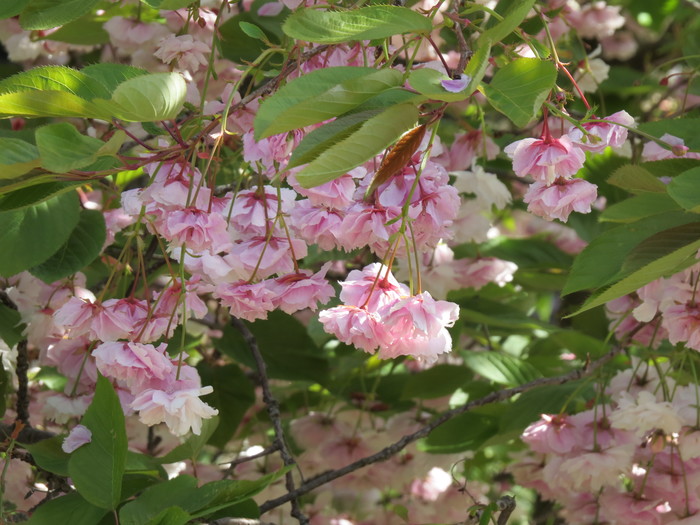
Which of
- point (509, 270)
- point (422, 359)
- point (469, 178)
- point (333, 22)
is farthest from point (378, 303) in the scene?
point (509, 270)

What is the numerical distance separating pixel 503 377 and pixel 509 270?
228 millimetres

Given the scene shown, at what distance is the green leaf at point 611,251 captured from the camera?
38.3 inches

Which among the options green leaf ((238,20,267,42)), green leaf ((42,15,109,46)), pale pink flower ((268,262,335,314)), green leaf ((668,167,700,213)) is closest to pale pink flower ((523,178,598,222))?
green leaf ((668,167,700,213))

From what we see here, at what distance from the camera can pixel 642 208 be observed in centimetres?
102

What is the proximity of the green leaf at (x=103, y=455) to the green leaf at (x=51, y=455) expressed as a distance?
121mm

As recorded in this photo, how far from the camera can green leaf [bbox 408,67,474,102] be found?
70 cm

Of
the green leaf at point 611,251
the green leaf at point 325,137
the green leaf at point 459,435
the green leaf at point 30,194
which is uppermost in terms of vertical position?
the green leaf at point 325,137

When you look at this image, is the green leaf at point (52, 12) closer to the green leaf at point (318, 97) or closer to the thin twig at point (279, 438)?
the green leaf at point (318, 97)

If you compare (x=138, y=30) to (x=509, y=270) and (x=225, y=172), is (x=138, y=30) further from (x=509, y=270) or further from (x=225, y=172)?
(x=509, y=270)

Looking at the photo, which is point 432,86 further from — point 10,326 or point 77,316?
point 10,326

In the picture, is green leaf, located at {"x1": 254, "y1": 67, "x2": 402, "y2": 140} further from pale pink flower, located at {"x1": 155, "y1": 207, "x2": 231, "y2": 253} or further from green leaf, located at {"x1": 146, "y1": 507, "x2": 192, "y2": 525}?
green leaf, located at {"x1": 146, "y1": 507, "x2": 192, "y2": 525}

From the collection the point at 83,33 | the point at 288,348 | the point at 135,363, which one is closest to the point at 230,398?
the point at 288,348

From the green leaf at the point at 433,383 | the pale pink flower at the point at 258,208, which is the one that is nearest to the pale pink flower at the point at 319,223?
the pale pink flower at the point at 258,208

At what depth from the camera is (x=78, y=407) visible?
1341 millimetres
